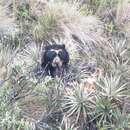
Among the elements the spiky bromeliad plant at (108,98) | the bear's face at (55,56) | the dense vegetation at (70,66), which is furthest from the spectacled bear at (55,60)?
the spiky bromeliad plant at (108,98)

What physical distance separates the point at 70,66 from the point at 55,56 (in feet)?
1.07

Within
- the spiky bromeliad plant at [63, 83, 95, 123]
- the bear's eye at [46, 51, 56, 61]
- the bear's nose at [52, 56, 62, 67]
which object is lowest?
the spiky bromeliad plant at [63, 83, 95, 123]

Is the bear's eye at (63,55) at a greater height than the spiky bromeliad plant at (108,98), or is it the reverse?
the bear's eye at (63,55)

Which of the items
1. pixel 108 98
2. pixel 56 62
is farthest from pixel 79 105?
pixel 56 62

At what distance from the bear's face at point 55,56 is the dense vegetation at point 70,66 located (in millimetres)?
179

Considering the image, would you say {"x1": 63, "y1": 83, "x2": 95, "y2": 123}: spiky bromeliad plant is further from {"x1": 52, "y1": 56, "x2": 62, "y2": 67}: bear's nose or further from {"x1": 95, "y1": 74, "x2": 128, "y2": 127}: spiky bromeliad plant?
{"x1": 52, "y1": 56, "x2": 62, "y2": 67}: bear's nose

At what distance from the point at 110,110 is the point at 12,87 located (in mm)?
1339

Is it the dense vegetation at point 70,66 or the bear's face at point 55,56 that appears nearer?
the dense vegetation at point 70,66

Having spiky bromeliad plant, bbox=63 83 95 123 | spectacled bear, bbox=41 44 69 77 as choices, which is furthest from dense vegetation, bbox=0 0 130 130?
spectacled bear, bbox=41 44 69 77

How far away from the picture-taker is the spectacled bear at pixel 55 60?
7.68 m

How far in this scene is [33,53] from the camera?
26.5ft

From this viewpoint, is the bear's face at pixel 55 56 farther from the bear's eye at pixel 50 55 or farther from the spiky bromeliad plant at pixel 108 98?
the spiky bromeliad plant at pixel 108 98

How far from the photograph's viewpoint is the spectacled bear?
7.68 metres

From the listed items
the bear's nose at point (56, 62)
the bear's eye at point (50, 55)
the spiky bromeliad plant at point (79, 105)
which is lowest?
the spiky bromeliad plant at point (79, 105)
